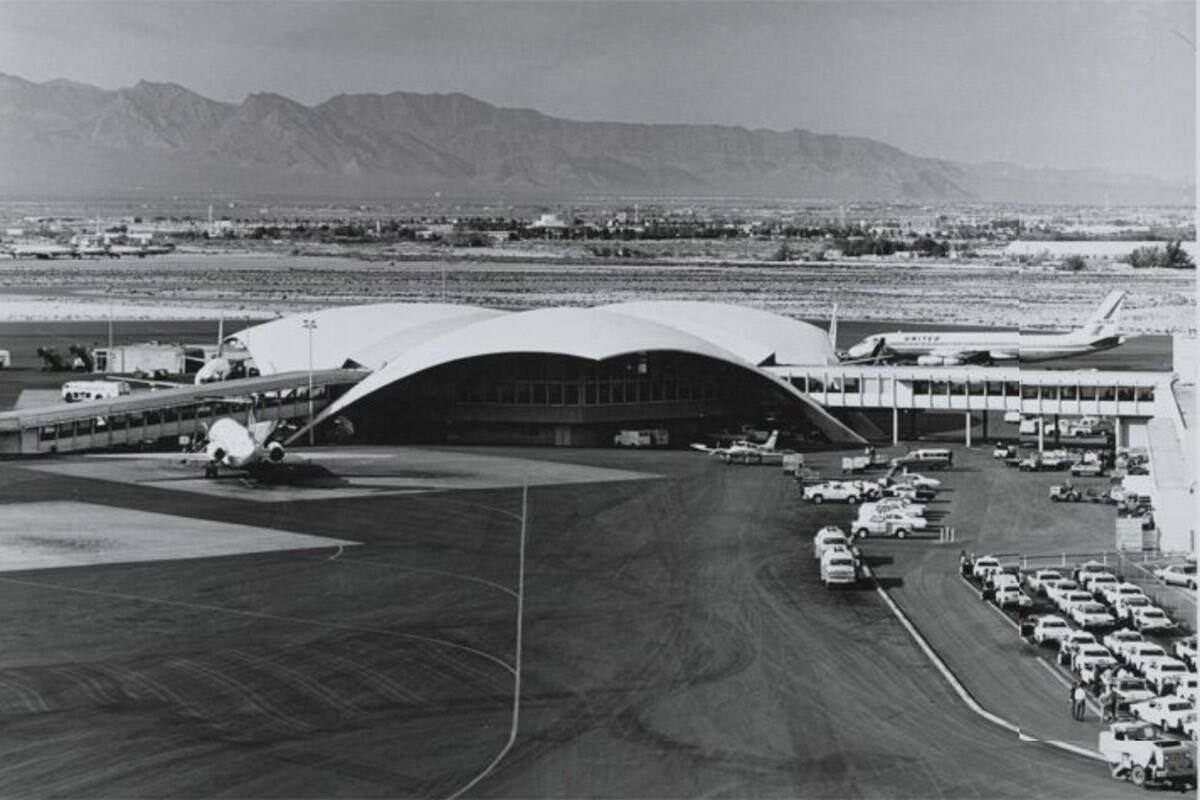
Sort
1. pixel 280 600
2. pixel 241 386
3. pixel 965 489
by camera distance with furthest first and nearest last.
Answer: pixel 241 386, pixel 965 489, pixel 280 600

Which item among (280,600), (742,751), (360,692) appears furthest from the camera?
(280,600)

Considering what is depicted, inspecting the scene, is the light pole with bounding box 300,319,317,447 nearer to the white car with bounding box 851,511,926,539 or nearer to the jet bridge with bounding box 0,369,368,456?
the jet bridge with bounding box 0,369,368,456

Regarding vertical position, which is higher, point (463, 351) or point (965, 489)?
point (463, 351)

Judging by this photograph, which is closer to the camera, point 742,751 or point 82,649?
point 742,751

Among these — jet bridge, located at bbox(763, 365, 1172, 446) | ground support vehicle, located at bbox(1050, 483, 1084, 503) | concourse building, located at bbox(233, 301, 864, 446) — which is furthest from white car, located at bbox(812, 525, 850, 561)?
jet bridge, located at bbox(763, 365, 1172, 446)

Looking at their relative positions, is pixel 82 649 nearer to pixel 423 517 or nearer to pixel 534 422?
pixel 423 517

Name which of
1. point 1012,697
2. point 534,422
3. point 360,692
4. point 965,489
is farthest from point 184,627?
point 534,422
